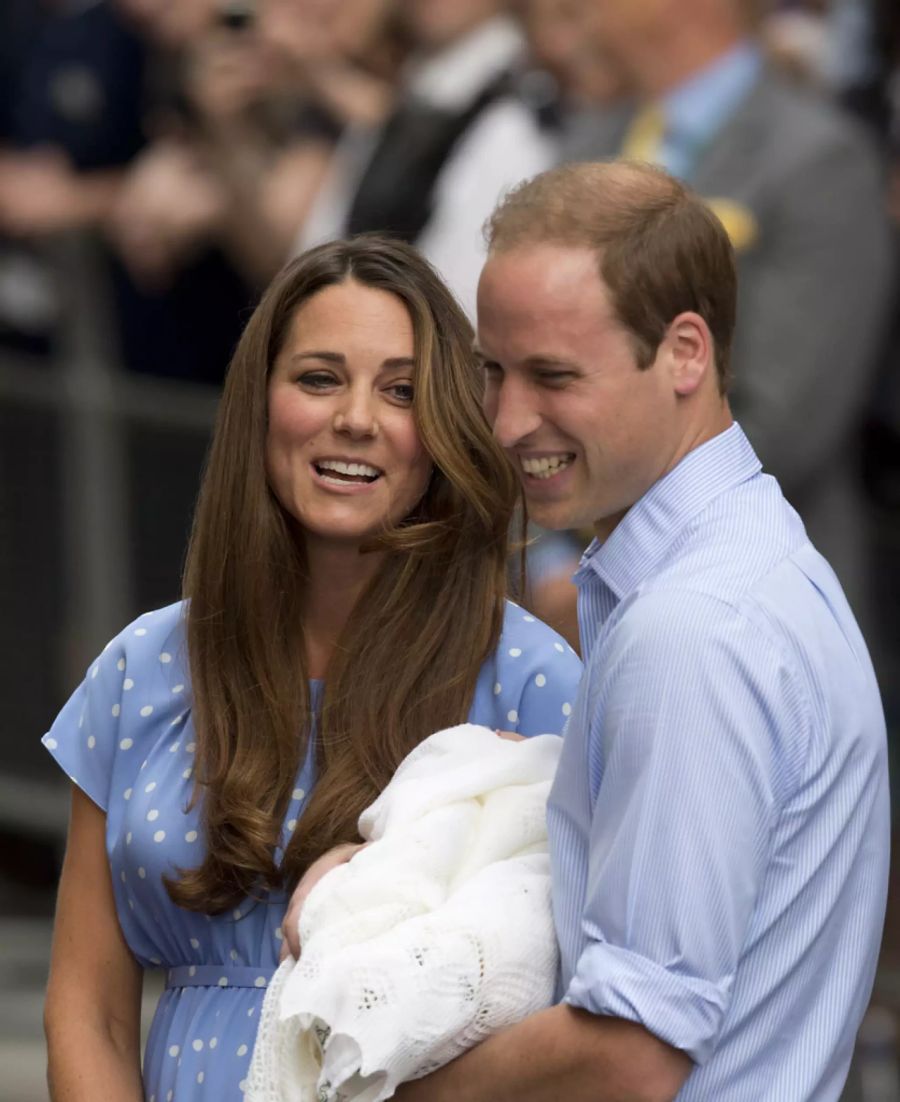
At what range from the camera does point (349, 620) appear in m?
3.15

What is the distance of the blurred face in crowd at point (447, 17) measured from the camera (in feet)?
19.5

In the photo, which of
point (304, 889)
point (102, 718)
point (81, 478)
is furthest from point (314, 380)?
point (81, 478)

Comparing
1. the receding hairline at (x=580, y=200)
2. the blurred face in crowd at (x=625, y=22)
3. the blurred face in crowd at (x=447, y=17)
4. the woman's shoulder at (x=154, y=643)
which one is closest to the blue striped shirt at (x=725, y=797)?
the receding hairline at (x=580, y=200)

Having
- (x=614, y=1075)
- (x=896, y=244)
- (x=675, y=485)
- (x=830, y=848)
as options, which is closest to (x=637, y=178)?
(x=675, y=485)

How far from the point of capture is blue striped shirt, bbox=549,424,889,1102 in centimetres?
222

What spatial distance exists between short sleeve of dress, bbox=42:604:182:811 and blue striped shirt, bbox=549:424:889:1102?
2.95ft

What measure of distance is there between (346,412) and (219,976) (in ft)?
2.53

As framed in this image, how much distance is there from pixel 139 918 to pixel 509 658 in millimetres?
616

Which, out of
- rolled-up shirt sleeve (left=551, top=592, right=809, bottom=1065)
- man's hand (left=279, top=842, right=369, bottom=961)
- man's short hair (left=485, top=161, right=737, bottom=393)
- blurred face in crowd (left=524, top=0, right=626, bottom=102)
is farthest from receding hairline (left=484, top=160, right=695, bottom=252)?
blurred face in crowd (left=524, top=0, right=626, bottom=102)

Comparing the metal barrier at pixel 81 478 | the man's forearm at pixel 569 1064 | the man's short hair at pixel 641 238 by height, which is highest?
the man's short hair at pixel 641 238

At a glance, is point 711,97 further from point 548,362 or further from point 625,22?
point 548,362

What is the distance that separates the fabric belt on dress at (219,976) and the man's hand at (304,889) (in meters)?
0.35

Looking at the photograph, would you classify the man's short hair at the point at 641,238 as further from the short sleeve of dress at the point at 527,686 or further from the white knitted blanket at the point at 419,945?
the short sleeve of dress at the point at 527,686

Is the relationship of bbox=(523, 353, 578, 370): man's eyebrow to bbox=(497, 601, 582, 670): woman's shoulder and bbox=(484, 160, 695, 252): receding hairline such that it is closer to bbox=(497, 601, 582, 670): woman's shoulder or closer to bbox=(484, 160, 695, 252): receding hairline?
bbox=(484, 160, 695, 252): receding hairline
